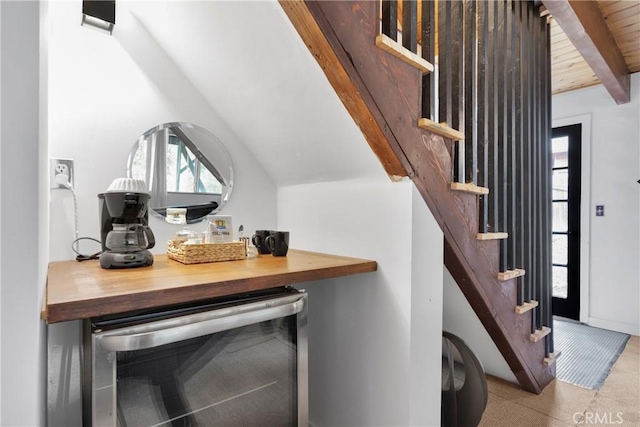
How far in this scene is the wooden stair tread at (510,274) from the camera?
61.3 inches

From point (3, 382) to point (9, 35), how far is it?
1.93 ft

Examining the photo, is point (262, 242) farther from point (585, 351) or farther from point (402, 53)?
point (585, 351)

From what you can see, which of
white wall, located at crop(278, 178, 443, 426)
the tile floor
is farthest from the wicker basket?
the tile floor

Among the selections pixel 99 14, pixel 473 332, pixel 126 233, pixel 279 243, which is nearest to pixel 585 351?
pixel 473 332

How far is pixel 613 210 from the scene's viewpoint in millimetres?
3090

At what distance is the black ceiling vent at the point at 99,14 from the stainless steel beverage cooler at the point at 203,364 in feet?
3.83

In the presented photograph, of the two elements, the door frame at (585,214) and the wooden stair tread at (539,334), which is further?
the door frame at (585,214)

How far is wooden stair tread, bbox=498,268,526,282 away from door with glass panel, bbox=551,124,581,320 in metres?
2.29

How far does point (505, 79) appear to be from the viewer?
1.68 meters

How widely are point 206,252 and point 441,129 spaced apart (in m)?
1.00

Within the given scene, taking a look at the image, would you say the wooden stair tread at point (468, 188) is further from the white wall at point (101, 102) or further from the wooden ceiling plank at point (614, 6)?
the wooden ceiling plank at point (614, 6)

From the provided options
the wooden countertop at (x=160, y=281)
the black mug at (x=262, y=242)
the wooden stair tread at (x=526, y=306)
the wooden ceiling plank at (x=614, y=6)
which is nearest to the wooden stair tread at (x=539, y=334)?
the wooden stair tread at (x=526, y=306)

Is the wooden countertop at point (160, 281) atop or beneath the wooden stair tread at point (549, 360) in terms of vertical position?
atop

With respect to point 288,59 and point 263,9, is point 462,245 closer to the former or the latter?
point 288,59
